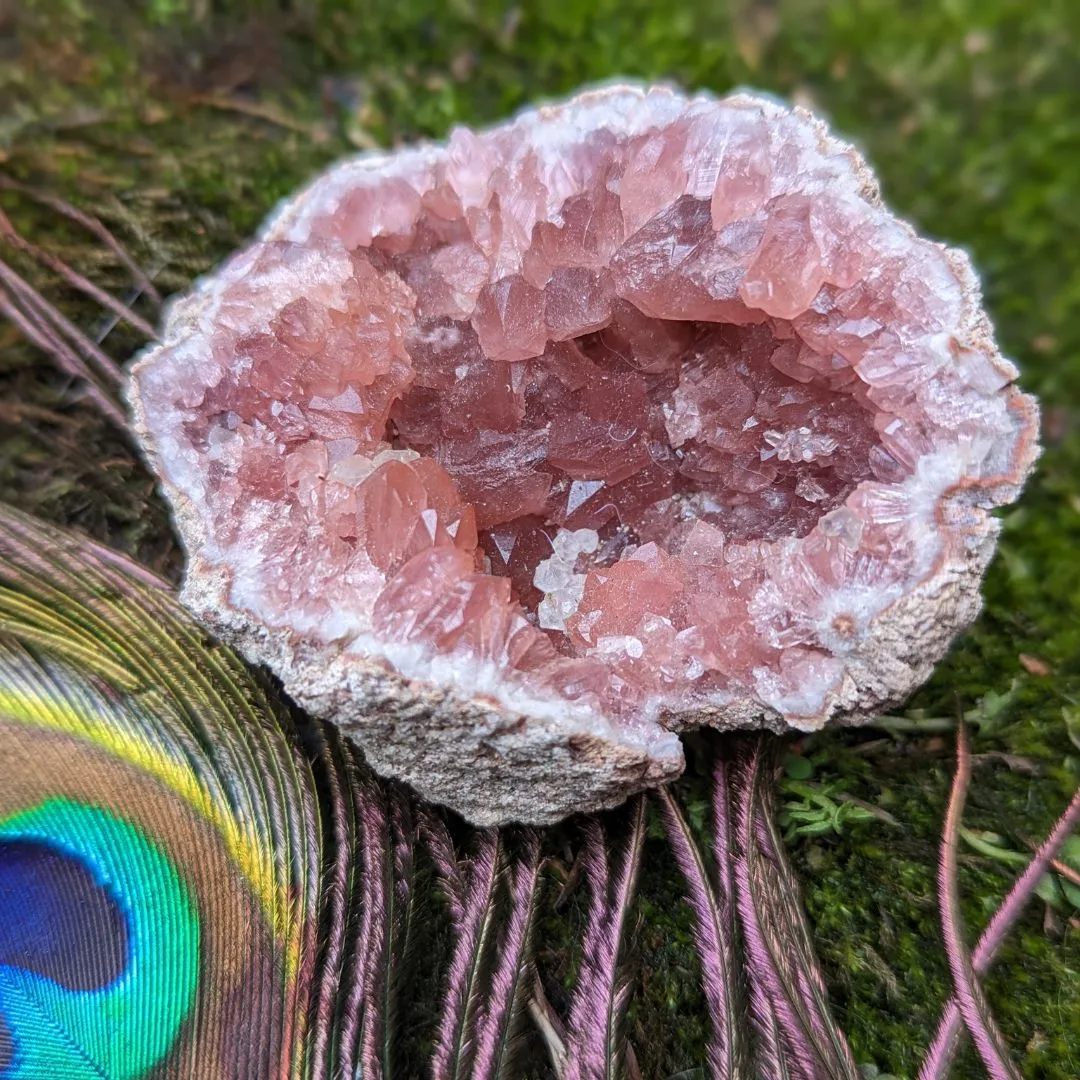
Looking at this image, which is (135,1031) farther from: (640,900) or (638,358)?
(638,358)

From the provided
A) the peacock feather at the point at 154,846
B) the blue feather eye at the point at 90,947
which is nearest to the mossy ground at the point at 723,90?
the peacock feather at the point at 154,846

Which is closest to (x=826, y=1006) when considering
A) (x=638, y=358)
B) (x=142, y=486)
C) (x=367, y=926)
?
(x=367, y=926)

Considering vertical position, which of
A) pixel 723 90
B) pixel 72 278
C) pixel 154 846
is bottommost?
pixel 154 846

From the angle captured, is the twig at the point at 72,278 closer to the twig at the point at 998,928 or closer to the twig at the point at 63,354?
the twig at the point at 63,354

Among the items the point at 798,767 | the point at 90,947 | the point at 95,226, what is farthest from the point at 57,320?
the point at 798,767

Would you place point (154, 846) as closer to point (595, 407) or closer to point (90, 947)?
point (90, 947)

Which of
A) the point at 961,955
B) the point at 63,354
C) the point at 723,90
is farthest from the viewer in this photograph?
the point at 723,90
